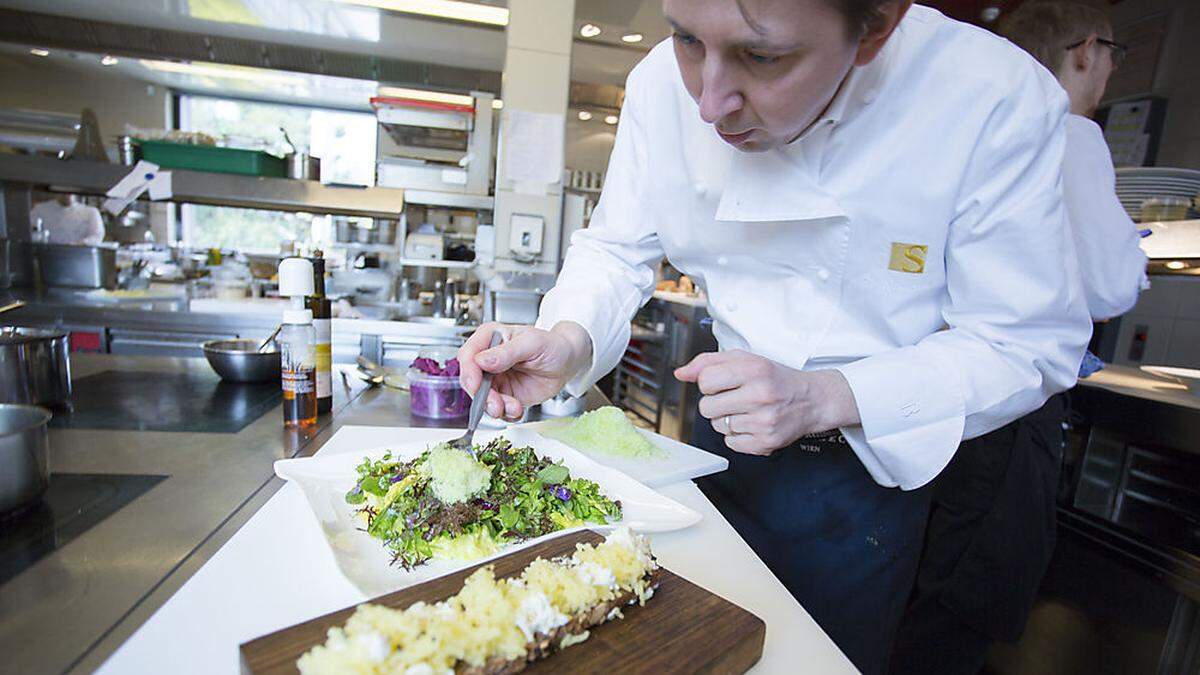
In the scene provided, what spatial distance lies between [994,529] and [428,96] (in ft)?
11.8

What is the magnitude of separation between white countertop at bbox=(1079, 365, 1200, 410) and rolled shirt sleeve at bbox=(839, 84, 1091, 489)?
127 cm

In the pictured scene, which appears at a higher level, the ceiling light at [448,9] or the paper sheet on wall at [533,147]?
the ceiling light at [448,9]

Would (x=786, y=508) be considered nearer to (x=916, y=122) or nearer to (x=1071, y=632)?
(x=916, y=122)

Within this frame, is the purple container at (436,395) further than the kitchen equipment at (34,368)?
Yes

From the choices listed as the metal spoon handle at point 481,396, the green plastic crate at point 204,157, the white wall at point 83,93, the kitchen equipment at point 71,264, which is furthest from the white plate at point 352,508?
the white wall at point 83,93

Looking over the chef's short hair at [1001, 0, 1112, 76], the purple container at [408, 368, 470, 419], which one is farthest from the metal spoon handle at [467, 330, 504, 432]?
the chef's short hair at [1001, 0, 1112, 76]

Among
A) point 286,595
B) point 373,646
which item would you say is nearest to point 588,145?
point 286,595

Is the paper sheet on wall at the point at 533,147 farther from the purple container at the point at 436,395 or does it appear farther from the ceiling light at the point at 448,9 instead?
the purple container at the point at 436,395

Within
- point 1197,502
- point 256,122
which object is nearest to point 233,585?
point 1197,502

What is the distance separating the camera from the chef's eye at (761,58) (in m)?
0.69

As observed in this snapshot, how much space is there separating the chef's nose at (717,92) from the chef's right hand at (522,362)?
19.1 inches

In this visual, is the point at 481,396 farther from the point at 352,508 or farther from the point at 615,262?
the point at 615,262

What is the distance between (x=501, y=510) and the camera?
856mm

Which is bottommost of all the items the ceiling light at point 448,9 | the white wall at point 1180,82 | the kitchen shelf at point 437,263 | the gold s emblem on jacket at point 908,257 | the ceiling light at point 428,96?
the kitchen shelf at point 437,263
